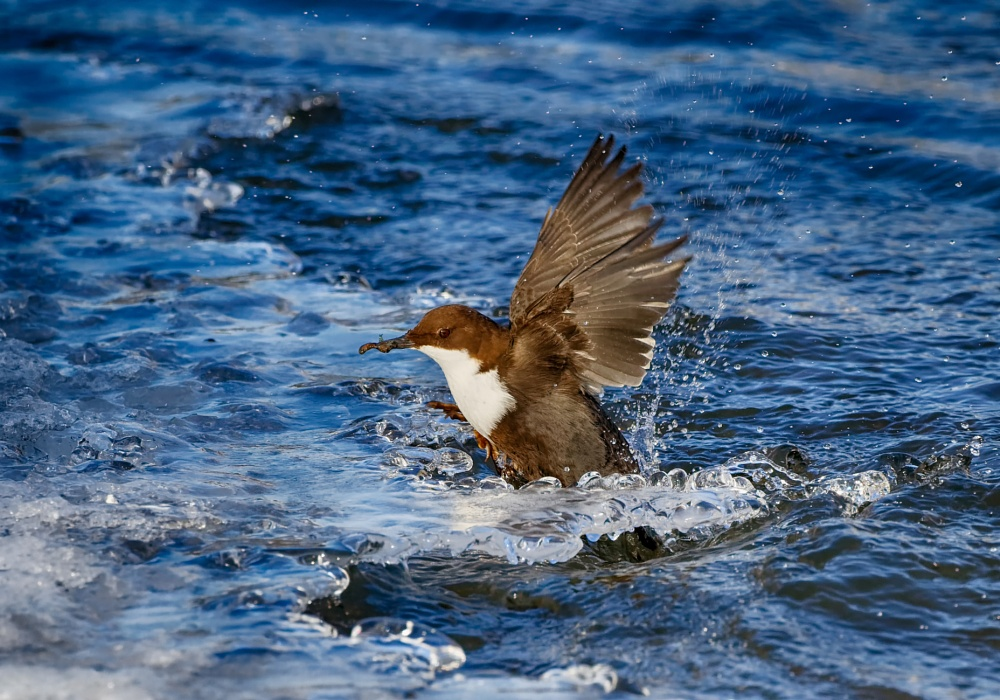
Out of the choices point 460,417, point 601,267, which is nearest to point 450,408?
point 460,417

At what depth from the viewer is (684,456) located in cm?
503

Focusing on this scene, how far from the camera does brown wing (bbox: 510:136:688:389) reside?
4.46 m

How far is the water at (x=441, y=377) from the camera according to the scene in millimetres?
3635

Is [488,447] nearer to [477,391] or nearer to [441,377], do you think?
[477,391]

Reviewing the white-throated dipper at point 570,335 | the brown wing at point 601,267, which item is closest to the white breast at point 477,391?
the white-throated dipper at point 570,335

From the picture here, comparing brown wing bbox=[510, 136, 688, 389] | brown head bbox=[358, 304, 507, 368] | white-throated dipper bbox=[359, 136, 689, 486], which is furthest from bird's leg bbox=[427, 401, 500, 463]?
brown wing bbox=[510, 136, 688, 389]

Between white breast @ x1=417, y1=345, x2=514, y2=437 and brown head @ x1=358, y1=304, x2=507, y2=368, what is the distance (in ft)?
0.11

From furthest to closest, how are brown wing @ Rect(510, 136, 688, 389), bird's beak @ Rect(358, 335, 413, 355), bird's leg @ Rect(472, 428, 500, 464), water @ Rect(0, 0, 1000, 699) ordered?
bird's leg @ Rect(472, 428, 500, 464), bird's beak @ Rect(358, 335, 413, 355), brown wing @ Rect(510, 136, 688, 389), water @ Rect(0, 0, 1000, 699)

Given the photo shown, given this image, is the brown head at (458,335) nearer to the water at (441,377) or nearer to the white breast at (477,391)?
the white breast at (477,391)

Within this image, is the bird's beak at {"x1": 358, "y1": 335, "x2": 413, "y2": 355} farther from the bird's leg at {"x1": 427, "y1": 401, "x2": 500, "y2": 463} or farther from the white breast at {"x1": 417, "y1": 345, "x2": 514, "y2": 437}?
the bird's leg at {"x1": 427, "y1": 401, "x2": 500, "y2": 463}

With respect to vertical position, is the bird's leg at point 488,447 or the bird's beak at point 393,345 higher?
the bird's beak at point 393,345

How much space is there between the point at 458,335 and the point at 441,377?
1.42m

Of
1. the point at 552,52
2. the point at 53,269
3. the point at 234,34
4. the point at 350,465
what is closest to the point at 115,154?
the point at 53,269

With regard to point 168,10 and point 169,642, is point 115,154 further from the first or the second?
point 169,642
